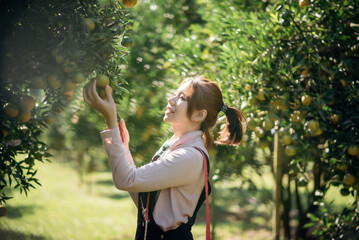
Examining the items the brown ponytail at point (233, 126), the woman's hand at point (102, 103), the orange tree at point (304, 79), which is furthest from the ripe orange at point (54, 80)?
the orange tree at point (304, 79)

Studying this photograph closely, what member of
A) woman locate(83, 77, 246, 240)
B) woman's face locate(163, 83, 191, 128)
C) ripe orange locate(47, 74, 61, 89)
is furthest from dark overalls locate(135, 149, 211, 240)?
ripe orange locate(47, 74, 61, 89)

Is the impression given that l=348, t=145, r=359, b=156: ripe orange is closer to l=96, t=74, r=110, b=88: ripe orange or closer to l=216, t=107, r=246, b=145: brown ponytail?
l=216, t=107, r=246, b=145: brown ponytail

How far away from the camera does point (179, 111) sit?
5.44 feet

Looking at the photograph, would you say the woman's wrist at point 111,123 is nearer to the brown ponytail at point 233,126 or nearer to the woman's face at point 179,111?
the woman's face at point 179,111

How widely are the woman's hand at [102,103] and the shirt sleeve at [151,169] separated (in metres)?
0.04

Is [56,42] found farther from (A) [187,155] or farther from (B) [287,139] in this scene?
(B) [287,139]

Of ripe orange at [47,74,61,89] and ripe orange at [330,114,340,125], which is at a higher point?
ripe orange at [47,74,61,89]

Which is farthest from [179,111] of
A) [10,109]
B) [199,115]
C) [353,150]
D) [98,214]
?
[98,214]

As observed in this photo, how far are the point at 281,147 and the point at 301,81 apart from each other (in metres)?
0.65

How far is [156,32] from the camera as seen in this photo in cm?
447

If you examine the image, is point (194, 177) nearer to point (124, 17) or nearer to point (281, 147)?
point (124, 17)

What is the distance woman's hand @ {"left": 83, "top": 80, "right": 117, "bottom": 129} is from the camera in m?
1.45

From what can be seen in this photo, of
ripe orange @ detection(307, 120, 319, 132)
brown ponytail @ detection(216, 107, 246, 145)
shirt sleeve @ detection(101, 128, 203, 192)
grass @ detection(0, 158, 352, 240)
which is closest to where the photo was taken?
shirt sleeve @ detection(101, 128, 203, 192)

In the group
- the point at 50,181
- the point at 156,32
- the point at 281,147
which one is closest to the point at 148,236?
the point at 281,147
